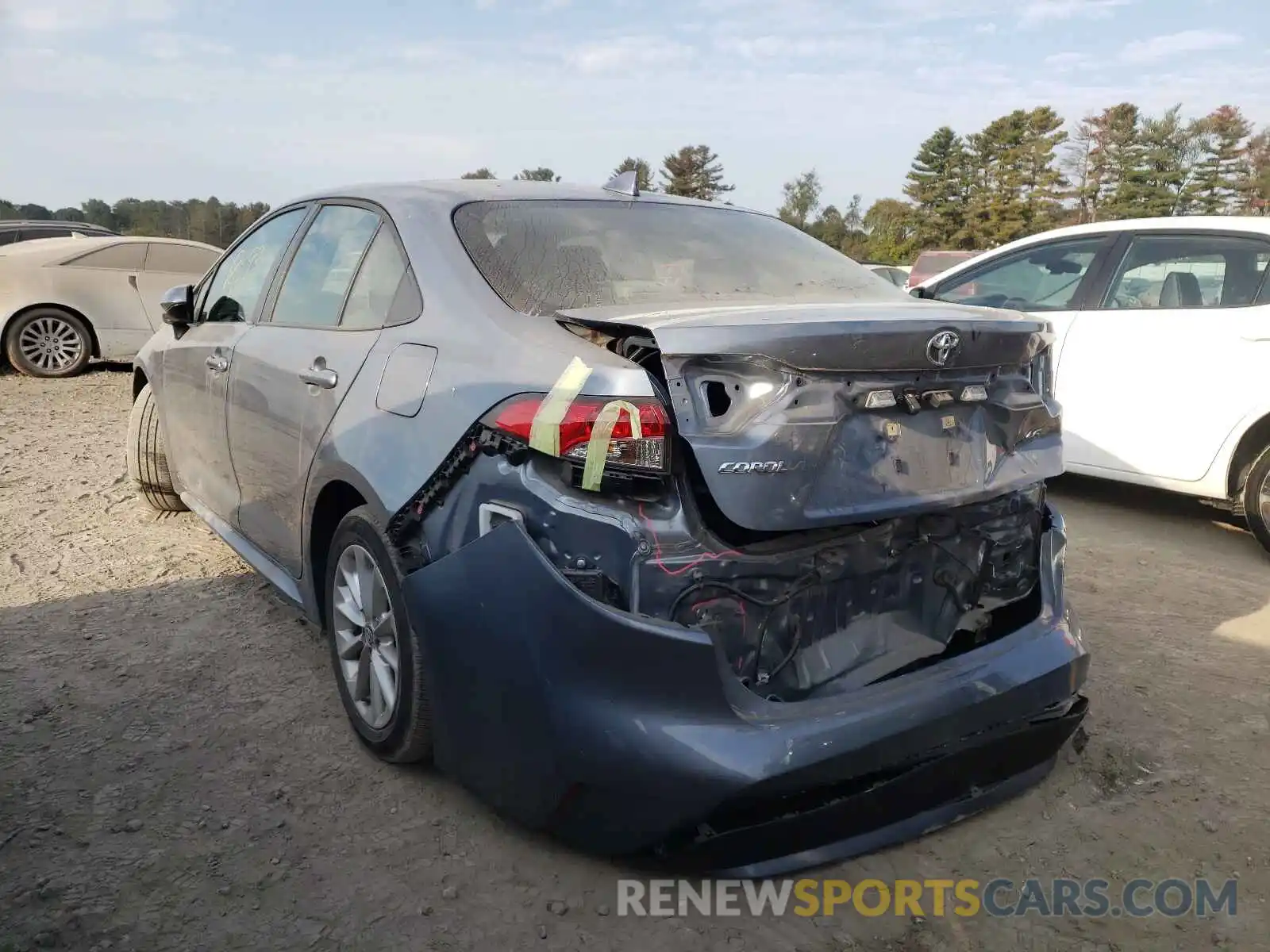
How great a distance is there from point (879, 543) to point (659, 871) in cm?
87

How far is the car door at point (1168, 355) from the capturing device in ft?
15.3

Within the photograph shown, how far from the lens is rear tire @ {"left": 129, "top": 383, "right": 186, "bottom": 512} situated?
4707 mm

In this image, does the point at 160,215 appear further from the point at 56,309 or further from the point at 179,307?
the point at 179,307

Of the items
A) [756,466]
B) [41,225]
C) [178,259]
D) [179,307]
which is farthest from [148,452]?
[41,225]

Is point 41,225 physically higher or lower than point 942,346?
higher

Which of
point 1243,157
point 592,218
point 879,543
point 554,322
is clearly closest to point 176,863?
point 554,322

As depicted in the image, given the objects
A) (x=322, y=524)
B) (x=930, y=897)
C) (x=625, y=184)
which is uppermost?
(x=625, y=184)

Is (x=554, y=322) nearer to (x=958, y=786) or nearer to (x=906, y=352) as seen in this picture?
(x=906, y=352)

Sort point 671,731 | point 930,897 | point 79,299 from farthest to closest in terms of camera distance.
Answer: point 79,299
point 930,897
point 671,731

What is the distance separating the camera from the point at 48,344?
9859 millimetres

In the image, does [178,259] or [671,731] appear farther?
[178,259]

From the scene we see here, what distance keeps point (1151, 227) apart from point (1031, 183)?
172ft

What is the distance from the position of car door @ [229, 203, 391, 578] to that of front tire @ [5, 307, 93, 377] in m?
7.75

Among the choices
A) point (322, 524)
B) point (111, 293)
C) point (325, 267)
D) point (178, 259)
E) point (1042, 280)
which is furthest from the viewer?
Result: point (178, 259)
